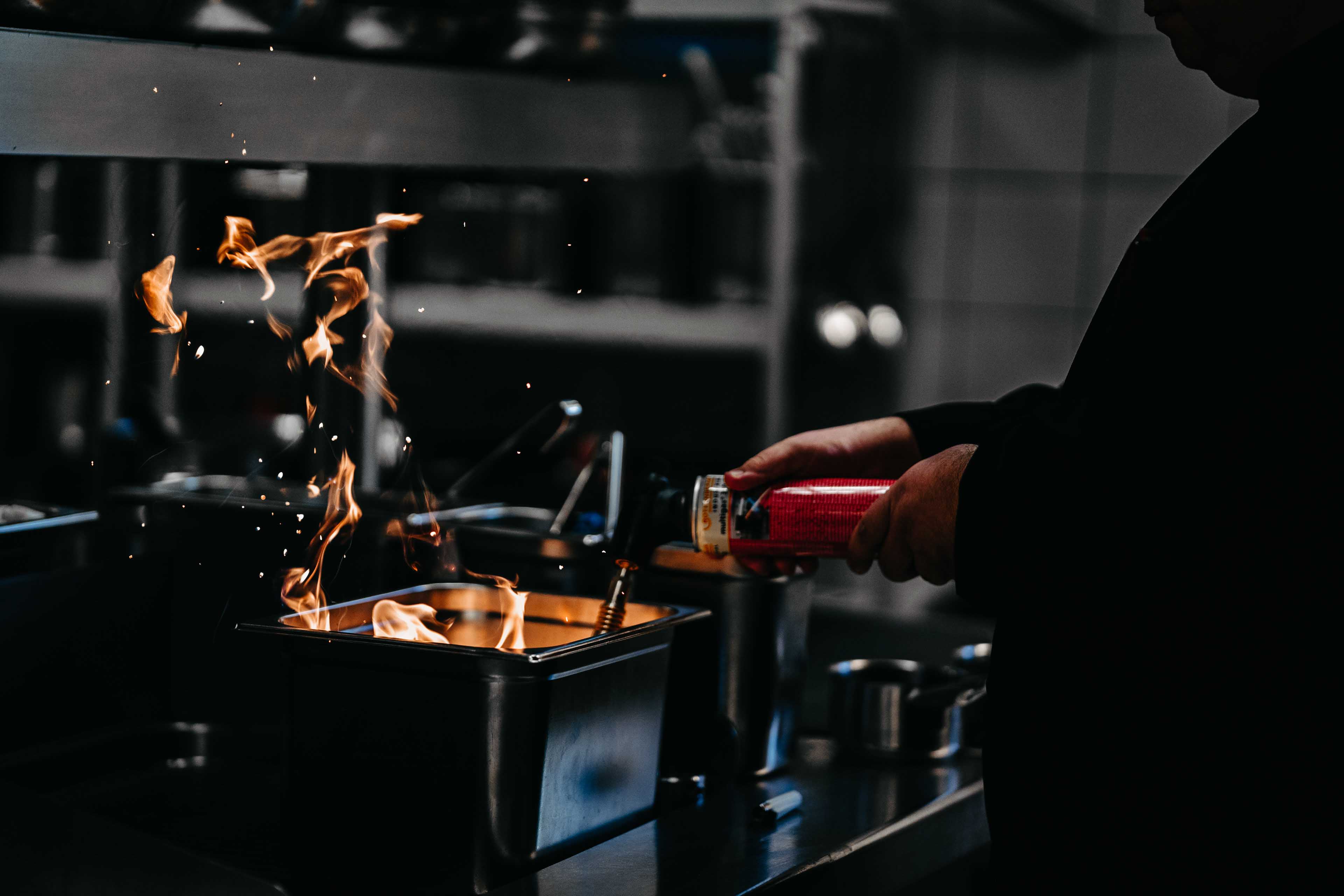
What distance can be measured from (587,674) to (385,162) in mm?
501

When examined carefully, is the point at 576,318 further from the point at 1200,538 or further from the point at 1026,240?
the point at 1200,538

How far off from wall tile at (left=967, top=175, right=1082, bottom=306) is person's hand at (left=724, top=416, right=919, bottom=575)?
7.74ft

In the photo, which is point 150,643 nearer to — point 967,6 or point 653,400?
point 653,400

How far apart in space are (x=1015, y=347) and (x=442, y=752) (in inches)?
111

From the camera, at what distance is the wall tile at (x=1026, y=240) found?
333 centimetres

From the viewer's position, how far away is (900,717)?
3.89 feet

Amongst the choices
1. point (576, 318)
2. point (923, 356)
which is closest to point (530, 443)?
point (576, 318)

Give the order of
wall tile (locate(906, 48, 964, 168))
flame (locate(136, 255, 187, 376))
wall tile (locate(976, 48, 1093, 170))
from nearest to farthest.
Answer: flame (locate(136, 255, 187, 376)) < wall tile (locate(976, 48, 1093, 170)) < wall tile (locate(906, 48, 964, 168))

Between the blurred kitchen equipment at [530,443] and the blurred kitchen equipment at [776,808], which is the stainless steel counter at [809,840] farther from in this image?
the blurred kitchen equipment at [530,443]

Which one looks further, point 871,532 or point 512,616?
point 512,616

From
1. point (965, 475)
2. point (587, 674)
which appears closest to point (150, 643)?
point (587, 674)

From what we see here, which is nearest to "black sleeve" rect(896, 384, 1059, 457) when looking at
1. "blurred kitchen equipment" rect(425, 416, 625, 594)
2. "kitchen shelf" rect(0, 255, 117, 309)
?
"blurred kitchen equipment" rect(425, 416, 625, 594)

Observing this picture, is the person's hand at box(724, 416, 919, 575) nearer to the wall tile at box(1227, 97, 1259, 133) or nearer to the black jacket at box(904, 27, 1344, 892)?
the black jacket at box(904, 27, 1344, 892)

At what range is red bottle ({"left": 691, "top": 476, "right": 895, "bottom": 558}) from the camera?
0.96 metres
